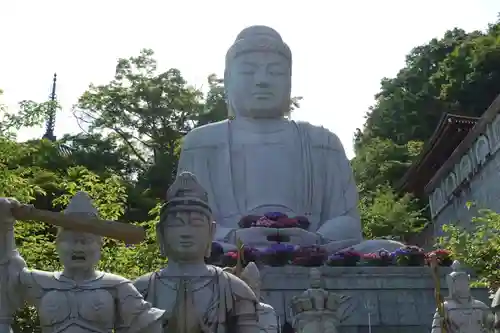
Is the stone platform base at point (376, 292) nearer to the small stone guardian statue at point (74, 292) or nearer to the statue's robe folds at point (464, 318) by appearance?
the statue's robe folds at point (464, 318)

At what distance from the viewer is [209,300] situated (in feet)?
14.5

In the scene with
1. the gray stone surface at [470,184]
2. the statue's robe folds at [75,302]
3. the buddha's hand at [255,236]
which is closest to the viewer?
the statue's robe folds at [75,302]

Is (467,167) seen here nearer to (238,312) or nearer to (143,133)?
(143,133)

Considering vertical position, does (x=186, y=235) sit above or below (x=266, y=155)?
below

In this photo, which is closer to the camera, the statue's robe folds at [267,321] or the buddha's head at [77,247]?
the buddha's head at [77,247]

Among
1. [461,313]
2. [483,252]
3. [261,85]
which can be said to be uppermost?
[261,85]

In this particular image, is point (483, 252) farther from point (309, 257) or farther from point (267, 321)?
point (267, 321)

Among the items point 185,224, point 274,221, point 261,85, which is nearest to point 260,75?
point 261,85

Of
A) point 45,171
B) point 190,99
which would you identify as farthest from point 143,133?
point 45,171

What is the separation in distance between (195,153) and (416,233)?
45.7 ft

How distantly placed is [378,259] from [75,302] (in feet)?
18.8

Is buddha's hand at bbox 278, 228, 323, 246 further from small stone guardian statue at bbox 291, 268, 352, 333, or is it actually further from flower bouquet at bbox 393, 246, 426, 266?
small stone guardian statue at bbox 291, 268, 352, 333

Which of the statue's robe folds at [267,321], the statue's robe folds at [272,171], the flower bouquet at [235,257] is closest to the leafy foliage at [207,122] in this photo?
the statue's robe folds at [272,171]

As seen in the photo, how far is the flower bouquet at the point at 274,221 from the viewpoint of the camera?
10.4 meters
